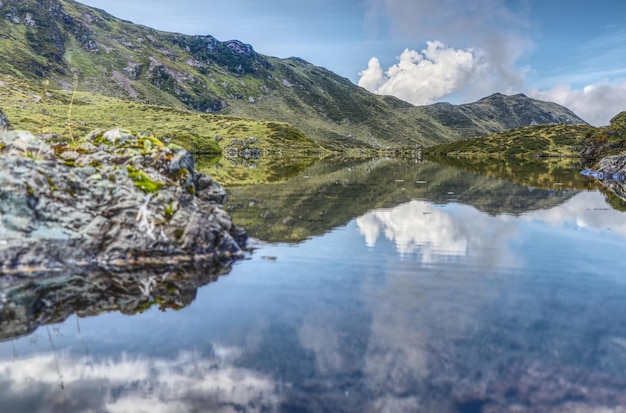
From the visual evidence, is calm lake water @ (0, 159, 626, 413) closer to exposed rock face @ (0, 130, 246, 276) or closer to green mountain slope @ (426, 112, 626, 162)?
exposed rock face @ (0, 130, 246, 276)

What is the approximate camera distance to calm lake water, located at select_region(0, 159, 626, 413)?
11289mm

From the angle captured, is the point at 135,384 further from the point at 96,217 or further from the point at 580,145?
the point at 580,145

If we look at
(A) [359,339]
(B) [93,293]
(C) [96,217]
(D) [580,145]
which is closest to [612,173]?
(A) [359,339]

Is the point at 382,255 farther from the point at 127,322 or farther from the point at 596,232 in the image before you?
the point at 596,232

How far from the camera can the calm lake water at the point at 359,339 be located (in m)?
11.3

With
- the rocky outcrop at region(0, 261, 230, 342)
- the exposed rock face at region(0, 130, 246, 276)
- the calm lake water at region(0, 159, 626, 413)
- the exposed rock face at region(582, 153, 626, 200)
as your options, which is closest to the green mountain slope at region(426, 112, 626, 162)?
the exposed rock face at region(582, 153, 626, 200)

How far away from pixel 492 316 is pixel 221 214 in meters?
16.2

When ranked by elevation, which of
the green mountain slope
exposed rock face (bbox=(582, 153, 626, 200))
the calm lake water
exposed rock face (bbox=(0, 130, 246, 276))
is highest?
the green mountain slope

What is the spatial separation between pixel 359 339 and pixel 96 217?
1656 cm

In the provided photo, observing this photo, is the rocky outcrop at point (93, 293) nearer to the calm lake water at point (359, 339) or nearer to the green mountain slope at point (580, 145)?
the calm lake water at point (359, 339)

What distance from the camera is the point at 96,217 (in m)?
23.5

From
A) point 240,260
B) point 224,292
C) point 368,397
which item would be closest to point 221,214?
point 240,260

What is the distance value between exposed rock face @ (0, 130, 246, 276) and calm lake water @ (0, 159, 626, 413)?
3525mm

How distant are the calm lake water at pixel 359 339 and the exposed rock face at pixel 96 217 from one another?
353cm
